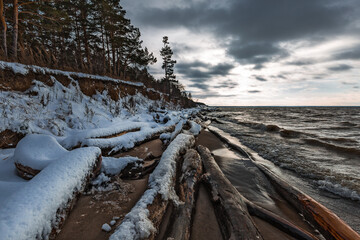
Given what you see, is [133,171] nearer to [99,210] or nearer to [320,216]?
[99,210]

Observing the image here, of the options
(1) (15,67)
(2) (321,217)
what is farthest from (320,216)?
(1) (15,67)

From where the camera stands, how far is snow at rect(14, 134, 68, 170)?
2.19 m

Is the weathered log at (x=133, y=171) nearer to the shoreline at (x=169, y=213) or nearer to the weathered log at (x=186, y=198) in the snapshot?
the shoreline at (x=169, y=213)

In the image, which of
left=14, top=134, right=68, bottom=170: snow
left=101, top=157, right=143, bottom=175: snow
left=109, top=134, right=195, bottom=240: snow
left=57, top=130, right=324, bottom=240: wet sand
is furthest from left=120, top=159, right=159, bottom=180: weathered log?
A: left=14, top=134, right=68, bottom=170: snow

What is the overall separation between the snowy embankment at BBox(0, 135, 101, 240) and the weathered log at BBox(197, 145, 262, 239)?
2.01 metres

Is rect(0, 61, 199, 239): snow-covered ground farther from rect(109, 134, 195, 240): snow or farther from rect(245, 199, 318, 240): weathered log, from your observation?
rect(245, 199, 318, 240): weathered log

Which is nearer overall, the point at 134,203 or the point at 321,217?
the point at 321,217

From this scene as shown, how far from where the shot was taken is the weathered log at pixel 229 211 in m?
1.63

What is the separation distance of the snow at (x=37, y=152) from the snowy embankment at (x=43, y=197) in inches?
0.6

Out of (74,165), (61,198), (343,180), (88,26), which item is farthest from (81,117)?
(88,26)

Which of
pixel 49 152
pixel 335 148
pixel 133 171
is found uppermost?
pixel 49 152

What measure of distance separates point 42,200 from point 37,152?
1.44 m

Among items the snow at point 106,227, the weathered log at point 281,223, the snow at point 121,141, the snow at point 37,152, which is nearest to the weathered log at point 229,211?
the weathered log at point 281,223

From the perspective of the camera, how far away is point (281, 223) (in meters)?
1.96
